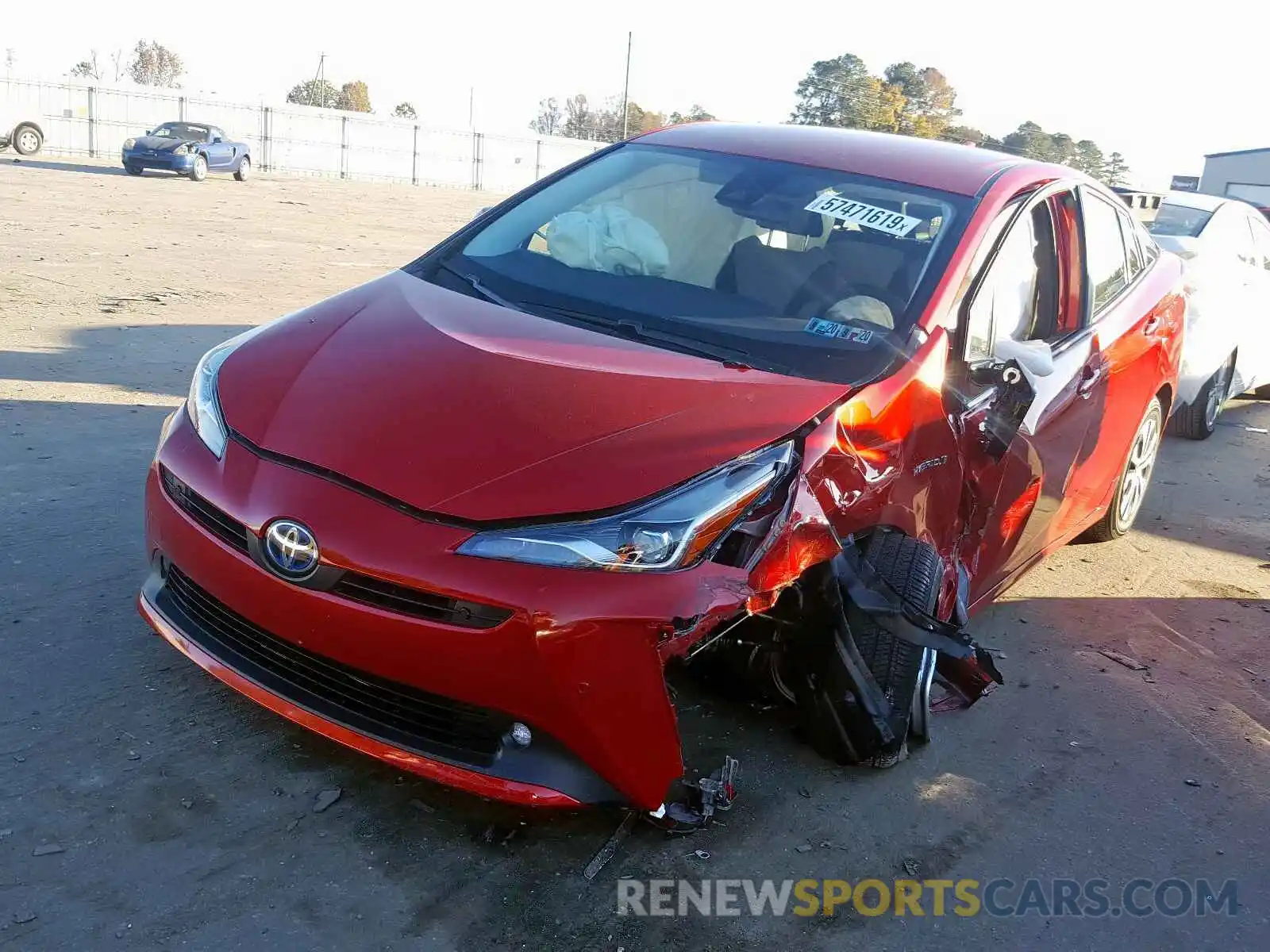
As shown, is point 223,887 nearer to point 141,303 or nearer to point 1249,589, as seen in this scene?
point 1249,589

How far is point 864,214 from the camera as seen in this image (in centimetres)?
365

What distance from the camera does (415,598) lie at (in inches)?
95.1

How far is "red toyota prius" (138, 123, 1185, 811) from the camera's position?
8.00 ft

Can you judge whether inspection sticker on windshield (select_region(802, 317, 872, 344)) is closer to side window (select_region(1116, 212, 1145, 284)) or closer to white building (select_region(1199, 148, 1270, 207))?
side window (select_region(1116, 212, 1145, 284))

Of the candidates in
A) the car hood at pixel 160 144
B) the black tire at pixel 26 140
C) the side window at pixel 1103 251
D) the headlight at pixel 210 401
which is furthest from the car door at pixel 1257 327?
the black tire at pixel 26 140

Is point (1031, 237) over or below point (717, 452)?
over

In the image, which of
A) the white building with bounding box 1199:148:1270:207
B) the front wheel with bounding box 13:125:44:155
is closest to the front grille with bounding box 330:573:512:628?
the front wheel with bounding box 13:125:44:155

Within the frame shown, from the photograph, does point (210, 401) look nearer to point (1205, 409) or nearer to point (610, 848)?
point (610, 848)

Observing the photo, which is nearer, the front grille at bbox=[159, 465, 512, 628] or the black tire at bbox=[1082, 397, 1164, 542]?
the front grille at bbox=[159, 465, 512, 628]

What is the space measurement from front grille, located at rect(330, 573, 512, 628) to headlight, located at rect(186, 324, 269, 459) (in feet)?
1.89

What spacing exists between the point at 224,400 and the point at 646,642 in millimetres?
1284

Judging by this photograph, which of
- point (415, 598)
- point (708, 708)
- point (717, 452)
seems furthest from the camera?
point (708, 708)

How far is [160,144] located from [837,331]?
91.5 ft

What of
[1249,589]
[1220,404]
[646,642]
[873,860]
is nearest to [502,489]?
[646,642]
